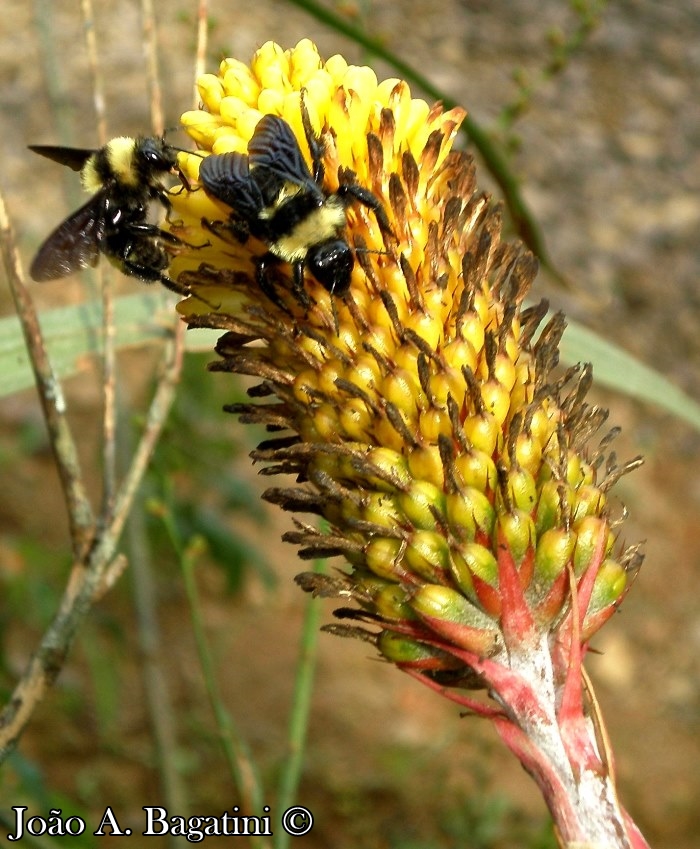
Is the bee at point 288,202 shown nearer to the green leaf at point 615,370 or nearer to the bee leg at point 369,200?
A: the bee leg at point 369,200

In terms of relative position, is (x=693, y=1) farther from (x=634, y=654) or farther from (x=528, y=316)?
(x=528, y=316)

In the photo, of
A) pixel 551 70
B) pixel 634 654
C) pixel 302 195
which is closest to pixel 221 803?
pixel 634 654

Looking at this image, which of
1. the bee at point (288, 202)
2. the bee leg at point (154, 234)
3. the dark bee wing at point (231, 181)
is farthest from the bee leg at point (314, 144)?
the bee leg at point (154, 234)

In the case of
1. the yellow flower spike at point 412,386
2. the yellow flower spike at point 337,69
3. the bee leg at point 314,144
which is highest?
the yellow flower spike at point 337,69

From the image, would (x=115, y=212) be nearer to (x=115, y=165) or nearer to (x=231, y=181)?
(x=115, y=165)

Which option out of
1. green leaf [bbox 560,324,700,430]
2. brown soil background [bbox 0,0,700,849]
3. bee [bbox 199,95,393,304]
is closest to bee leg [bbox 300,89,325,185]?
bee [bbox 199,95,393,304]

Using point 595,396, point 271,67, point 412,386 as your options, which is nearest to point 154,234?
point 271,67
